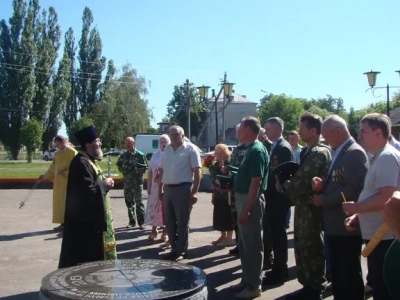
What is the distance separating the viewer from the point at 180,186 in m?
7.06

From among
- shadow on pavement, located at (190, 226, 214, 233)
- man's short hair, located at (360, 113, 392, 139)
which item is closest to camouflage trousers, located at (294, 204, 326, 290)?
man's short hair, located at (360, 113, 392, 139)

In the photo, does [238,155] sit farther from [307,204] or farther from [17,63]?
[17,63]

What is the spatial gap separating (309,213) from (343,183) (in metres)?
0.72

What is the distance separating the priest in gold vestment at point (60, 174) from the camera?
28.8 feet

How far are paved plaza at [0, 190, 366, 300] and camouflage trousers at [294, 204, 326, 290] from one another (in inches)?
24.4

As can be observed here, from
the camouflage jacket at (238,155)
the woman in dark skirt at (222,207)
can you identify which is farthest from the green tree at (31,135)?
the camouflage jacket at (238,155)

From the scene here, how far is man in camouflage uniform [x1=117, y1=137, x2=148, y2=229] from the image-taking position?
973 cm

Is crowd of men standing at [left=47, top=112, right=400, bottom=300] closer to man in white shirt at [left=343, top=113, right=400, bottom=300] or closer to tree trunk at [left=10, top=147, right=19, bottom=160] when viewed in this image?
man in white shirt at [left=343, top=113, right=400, bottom=300]

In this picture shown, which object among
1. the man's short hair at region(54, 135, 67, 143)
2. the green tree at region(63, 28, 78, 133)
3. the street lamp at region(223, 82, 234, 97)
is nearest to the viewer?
the man's short hair at region(54, 135, 67, 143)

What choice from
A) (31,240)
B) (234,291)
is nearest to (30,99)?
(31,240)

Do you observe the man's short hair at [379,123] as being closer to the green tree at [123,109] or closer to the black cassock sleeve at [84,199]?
the black cassock sleeve at [84,199]

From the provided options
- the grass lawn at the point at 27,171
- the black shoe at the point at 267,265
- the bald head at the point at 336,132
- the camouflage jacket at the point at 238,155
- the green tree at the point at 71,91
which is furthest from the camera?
the green tree at the point at 71,91

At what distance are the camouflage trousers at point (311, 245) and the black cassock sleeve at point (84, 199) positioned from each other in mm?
1979

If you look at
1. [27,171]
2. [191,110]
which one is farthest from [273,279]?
[191,110]
